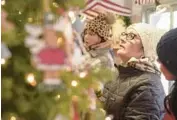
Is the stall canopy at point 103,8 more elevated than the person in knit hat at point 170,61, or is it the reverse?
the stall canopy at point 103,8

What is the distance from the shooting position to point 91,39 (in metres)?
2.62

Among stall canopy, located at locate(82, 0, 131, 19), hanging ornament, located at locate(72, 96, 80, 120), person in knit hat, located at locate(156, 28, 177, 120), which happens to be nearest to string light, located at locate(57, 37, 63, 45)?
hanging ornament, located at locate(72, 96, 80, 120)

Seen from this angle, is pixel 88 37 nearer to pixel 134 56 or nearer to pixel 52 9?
pixel 134 56

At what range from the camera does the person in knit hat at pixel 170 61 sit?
6.33 feet

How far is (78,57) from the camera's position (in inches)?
40.1

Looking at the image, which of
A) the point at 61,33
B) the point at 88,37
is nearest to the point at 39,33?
the point at 61,33

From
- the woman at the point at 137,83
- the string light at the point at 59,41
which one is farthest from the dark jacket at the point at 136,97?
the string light at the point at 59,41

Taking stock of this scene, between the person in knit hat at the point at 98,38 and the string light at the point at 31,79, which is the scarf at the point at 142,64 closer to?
the person in knit hat at the point at 98,38

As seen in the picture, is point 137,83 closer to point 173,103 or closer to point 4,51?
point 173,103

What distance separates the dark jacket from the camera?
7.04 feet

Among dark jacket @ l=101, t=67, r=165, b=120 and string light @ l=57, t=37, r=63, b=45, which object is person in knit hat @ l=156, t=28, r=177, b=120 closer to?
dark jacket @ l=101, t=67, r=165, b=120

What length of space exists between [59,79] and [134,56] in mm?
1371

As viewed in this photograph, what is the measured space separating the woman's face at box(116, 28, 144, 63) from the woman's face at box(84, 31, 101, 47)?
0.33m

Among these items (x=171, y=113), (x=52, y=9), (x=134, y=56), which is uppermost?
(x=52, y=9)
